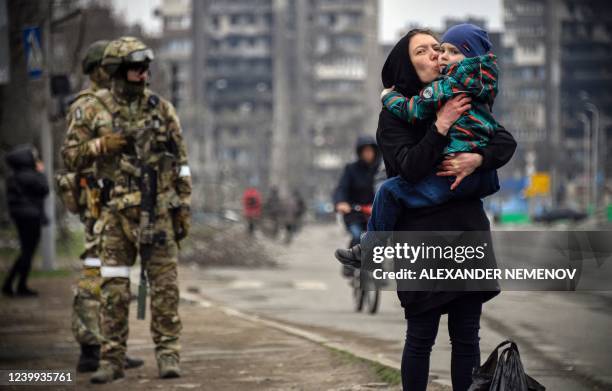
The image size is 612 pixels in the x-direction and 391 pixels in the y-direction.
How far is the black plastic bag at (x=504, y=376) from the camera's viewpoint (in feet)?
15.9

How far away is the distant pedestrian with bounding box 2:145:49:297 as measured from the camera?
14.9 m

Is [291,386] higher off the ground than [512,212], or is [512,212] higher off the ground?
[291,386]

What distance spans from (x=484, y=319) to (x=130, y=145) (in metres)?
4.84

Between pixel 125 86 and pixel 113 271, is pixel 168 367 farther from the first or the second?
pixel 125 86

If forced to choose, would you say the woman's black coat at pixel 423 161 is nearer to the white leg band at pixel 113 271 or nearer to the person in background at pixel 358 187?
the white leg band at pixel 113 271

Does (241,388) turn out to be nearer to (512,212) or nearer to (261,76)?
(512,212)

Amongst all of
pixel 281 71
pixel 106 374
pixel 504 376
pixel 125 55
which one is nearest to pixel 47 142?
pixel 125 55

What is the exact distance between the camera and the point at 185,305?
13.5 meters

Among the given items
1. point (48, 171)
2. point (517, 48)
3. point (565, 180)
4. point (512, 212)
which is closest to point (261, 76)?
point (517, 48)

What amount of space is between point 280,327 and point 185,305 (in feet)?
9.01

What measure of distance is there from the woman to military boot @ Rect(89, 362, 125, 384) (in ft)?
9.07

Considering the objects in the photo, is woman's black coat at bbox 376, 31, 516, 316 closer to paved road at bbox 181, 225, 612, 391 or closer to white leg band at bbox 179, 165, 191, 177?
paved road at bbox 181, 225, 612, 391

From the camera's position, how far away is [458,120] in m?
5.17

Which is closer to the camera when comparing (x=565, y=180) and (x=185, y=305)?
(x=185, y=305)
